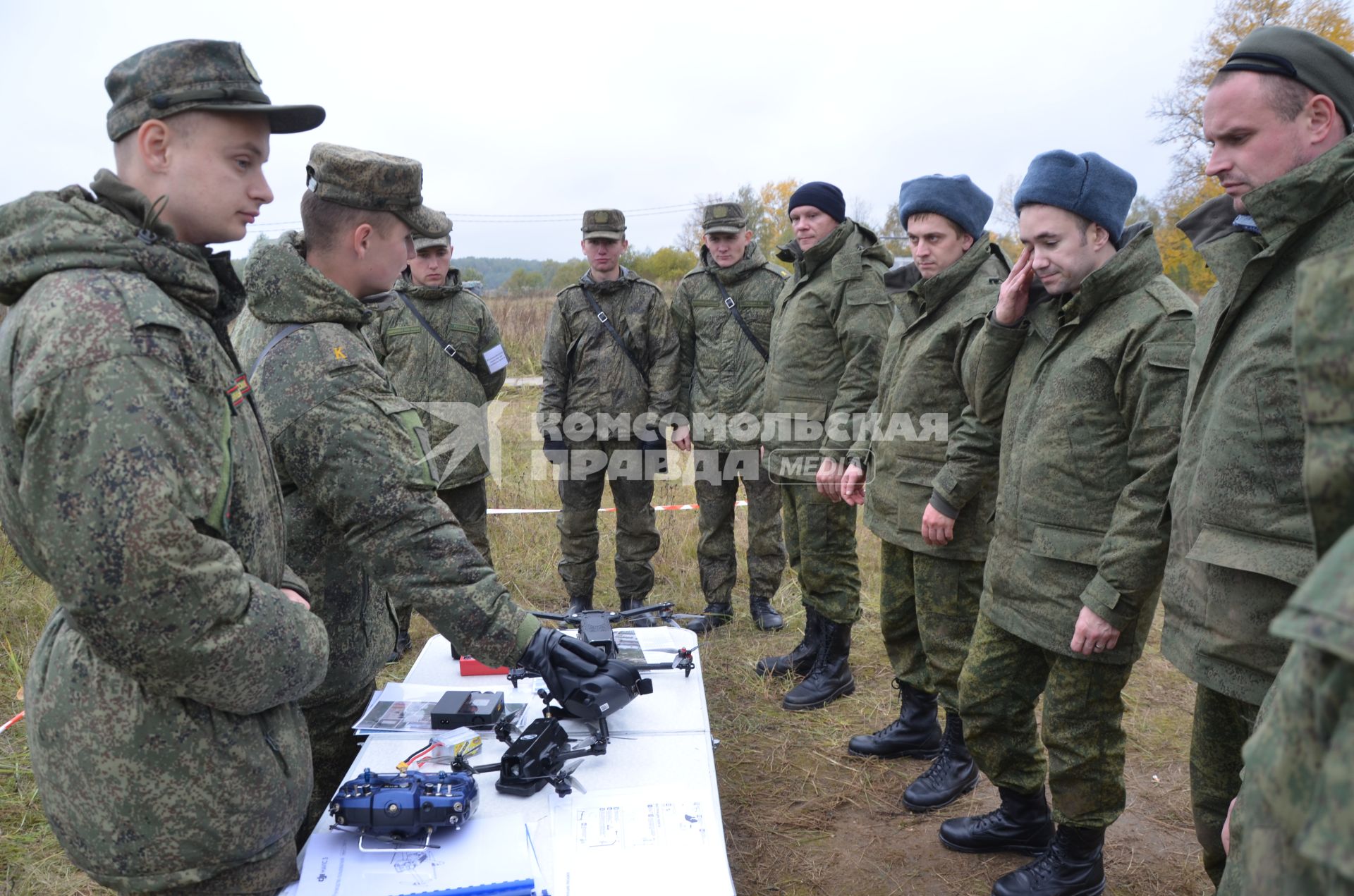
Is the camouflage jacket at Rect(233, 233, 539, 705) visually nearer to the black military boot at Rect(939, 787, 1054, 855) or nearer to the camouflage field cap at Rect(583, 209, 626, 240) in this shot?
the black military boot at Rect(939, 787, 1054, 855)

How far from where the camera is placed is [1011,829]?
3094 millimetres

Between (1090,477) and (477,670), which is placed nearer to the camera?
(1090,477)

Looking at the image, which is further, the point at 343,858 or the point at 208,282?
the point at 343,858

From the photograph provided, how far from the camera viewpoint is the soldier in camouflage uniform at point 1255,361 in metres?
1.84

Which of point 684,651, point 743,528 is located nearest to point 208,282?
point 684,651

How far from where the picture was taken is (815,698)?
4.39 meters

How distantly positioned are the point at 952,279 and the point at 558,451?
9.35ft

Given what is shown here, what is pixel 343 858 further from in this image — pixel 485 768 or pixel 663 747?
pixel 663 747

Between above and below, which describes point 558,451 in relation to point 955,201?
below

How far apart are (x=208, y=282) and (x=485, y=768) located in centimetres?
122

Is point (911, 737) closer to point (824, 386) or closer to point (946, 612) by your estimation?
point (946, 612)

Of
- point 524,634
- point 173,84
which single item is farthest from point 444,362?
point 173,84

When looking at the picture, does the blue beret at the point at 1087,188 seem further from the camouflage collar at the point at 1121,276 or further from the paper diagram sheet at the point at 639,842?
the paper diagram sheet at the point at 639,842

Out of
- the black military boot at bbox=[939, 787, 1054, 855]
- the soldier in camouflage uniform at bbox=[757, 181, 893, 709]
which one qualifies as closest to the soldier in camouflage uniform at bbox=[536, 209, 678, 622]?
the soldier in camouflage uniform at bbox=[757, 181, 893, 709]
